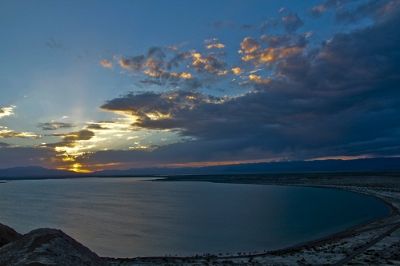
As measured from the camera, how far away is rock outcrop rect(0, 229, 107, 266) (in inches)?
392

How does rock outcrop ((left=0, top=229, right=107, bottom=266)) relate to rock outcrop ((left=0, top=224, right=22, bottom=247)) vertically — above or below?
above

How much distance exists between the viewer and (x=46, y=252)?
1029cm

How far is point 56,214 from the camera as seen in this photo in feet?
246

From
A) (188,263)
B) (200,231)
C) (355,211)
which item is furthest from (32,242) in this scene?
(355,211)

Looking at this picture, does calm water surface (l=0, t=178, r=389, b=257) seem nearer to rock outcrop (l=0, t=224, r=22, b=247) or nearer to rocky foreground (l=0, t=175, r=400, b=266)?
rocky foreground (l=0, t=175, r=400, b=266)

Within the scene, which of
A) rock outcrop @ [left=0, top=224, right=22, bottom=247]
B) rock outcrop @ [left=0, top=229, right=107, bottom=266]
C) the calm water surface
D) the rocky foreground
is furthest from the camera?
the calm water surface

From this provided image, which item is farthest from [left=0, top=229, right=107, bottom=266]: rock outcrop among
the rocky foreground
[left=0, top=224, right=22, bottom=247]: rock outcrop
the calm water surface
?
the calm water surface

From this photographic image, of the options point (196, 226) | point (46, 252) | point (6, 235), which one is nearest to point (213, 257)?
point (6, 235)

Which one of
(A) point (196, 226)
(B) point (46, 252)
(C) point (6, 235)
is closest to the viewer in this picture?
(B) point (46, 252)

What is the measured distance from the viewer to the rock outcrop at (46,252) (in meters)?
9.95

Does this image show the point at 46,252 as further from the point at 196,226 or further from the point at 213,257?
the point at 196,226

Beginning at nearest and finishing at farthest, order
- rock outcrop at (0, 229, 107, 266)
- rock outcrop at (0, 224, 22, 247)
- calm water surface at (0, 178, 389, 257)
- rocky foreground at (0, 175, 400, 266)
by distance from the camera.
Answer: rock outcrop at (0, 229, 107, 266) → rocky foreground at (0, 175, 400, 266) → rock outcrop at (0, 224, 22, 247) → calm water surface at (0, 178, 389, 257)

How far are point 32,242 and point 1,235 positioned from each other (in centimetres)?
618

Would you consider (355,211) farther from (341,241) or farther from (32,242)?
(32,242)
